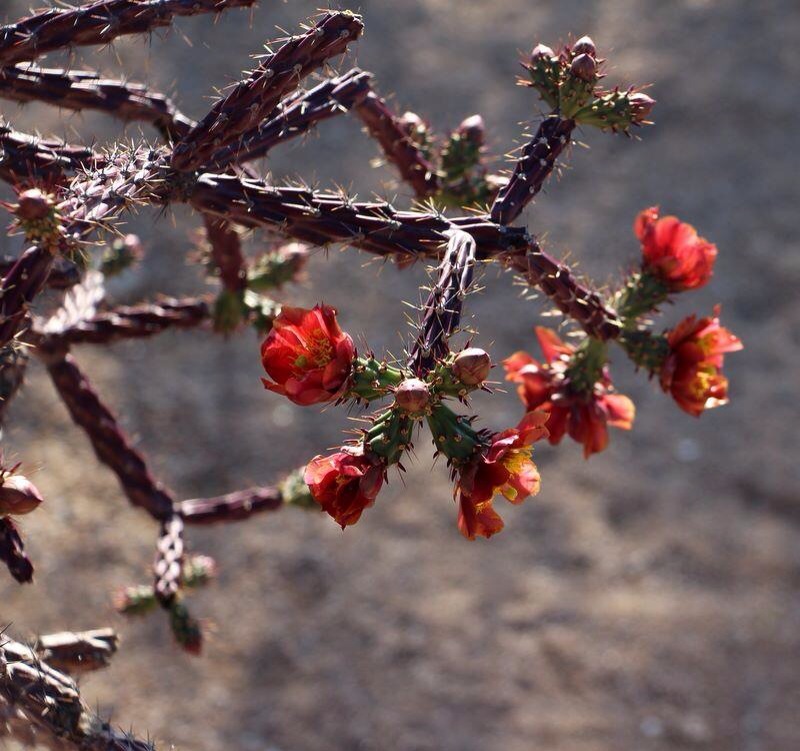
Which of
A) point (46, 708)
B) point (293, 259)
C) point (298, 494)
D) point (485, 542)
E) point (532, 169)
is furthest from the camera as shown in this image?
point (485, 542)

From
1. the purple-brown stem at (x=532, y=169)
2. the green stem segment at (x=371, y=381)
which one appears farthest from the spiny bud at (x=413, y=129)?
the green stem segment at (x=371, y=381)

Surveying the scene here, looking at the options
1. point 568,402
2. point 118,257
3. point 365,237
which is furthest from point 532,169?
point 118,257

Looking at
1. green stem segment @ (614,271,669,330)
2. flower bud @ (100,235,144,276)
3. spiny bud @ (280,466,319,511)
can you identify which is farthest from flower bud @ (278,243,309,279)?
green stem segment @ (614,271,669,330)

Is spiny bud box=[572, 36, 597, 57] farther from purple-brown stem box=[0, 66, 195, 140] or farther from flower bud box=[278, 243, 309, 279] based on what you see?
flower bud box=[278, 243, 309, 279]

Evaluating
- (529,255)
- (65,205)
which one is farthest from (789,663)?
(65,205)

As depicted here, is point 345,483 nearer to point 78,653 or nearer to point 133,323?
point 78,653

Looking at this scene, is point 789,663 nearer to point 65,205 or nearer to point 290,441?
point 290,441
